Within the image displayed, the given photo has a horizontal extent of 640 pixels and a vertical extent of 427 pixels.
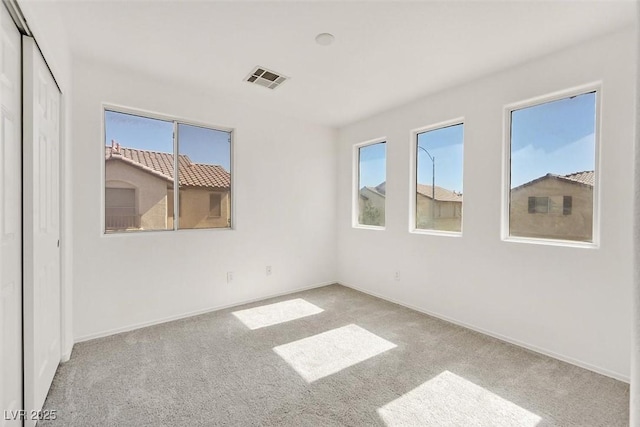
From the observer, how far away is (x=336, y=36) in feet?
7.55

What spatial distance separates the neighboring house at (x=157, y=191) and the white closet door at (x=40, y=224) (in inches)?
28.3

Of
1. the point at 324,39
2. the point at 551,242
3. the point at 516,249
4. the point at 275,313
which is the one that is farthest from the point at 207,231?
the point at 551,242

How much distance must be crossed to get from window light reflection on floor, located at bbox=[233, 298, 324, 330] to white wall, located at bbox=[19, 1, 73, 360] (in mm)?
1480

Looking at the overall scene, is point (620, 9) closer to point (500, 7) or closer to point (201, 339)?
point (500, 7)

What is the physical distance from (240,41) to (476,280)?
3.07m

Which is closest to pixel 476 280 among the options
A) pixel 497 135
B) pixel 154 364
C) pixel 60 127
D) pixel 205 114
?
pixel 497 135

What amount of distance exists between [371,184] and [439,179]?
3.51 feet

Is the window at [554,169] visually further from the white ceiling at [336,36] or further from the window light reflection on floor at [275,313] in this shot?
the window light reflection on floor at [275,313]

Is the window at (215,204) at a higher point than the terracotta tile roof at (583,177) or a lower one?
lower

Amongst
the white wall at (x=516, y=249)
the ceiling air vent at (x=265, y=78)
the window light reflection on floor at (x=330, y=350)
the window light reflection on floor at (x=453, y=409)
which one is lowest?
the window light reflection on floor at (x=453, y=409)

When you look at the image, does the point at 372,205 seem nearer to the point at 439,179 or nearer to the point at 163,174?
the point at 439,179

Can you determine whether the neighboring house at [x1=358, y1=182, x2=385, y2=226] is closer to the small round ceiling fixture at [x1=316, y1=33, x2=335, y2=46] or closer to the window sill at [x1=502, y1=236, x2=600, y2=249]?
the window sill at [x1=502, y1=236, x2=600, y2=249]

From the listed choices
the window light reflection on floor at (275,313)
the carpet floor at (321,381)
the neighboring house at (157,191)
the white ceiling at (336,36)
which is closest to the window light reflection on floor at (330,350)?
the carpet floor at (321,381)

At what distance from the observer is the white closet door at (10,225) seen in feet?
4.52
